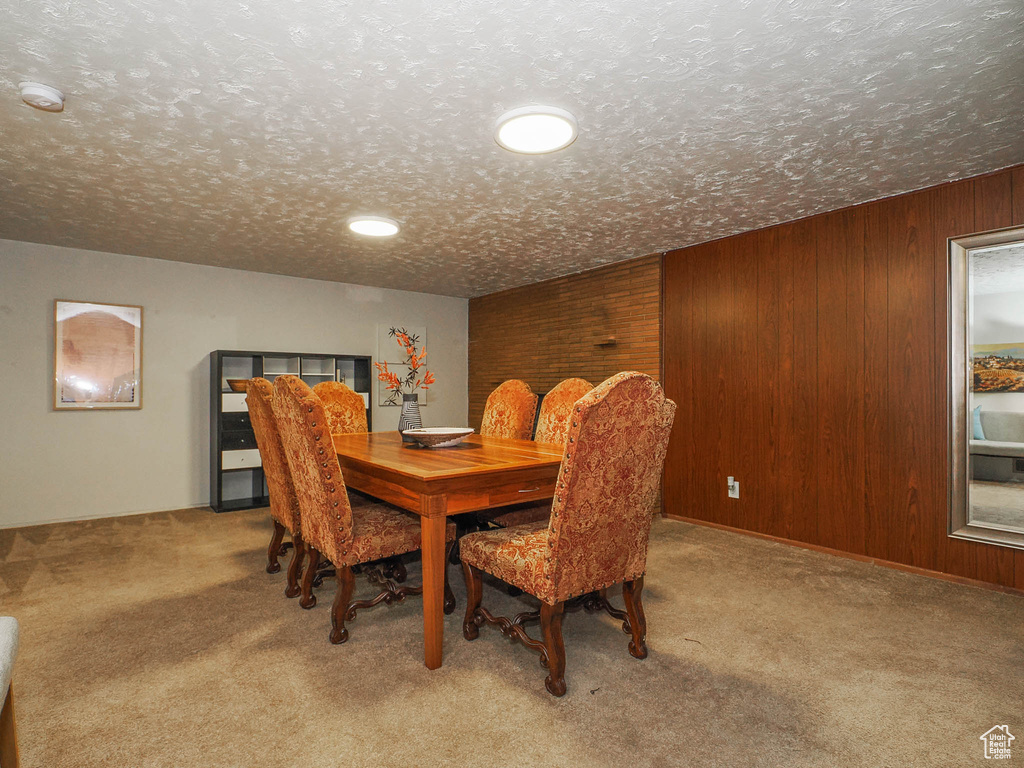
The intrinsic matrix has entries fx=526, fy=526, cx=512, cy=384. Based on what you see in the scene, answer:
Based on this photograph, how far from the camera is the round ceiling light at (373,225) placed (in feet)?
12.6

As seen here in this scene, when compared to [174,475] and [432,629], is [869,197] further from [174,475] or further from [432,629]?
[174,475]

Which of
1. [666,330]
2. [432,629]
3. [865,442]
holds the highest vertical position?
[666,330]

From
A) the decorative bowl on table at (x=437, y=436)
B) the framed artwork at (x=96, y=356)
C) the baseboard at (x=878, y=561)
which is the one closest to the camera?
the decorative bowl on table at (x=437, y=436)

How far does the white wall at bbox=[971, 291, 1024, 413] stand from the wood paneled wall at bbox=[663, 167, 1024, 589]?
0.57 feet

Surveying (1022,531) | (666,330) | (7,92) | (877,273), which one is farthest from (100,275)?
(1022,531)

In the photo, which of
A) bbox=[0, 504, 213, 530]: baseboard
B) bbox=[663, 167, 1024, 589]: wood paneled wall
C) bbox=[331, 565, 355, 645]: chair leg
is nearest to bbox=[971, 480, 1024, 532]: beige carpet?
bbox=[663, 167, 1024, 589]: wood paneled wall

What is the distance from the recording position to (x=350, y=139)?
2639 millimetres

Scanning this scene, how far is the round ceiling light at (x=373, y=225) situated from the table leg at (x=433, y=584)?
2.55m

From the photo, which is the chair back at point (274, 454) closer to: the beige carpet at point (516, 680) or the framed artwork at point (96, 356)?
the beige carpet at point (516, 680)

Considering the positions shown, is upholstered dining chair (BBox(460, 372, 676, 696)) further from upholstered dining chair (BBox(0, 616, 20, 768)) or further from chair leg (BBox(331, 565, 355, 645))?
upholstered dining chair (BBox(0, 616, 20, 768))

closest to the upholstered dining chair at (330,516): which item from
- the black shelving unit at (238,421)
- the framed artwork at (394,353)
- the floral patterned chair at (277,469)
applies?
the floral patterned chair at (277,469)

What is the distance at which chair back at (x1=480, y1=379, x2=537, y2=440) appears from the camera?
3.60 meters

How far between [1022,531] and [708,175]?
2670 mm

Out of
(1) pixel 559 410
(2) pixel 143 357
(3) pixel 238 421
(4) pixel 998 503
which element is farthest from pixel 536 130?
(2) pixel 143 357
